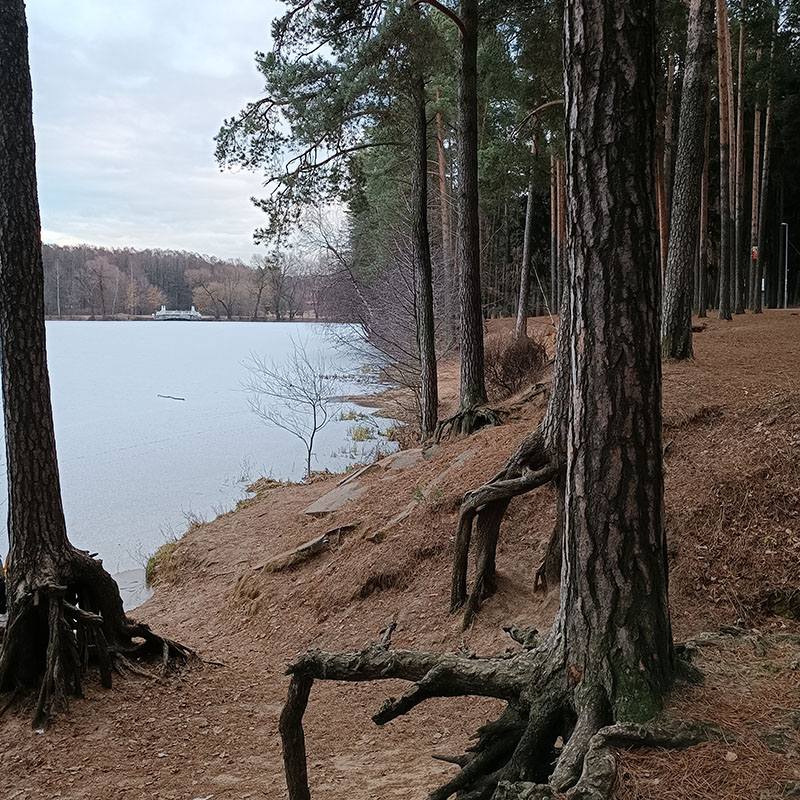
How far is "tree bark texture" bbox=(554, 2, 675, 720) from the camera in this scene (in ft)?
8.80

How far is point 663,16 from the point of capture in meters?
13.5

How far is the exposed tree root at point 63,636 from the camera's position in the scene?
16.9 feet

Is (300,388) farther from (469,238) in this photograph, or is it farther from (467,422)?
(469,238)

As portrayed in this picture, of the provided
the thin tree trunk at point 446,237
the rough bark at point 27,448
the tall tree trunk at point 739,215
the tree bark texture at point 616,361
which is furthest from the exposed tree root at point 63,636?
the tall tree trunk at point 739,215

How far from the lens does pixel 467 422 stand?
1030 cm

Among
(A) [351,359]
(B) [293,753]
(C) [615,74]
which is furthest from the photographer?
(A) [351,359]

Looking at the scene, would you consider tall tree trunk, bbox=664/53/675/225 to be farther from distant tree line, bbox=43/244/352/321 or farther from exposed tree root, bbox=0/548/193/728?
exposed tree root, bbox=0/548/193/728

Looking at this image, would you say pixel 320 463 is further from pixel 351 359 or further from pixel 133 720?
pixel 133 720

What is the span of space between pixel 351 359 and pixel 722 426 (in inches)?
702

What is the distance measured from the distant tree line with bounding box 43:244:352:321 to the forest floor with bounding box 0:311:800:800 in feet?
37.9

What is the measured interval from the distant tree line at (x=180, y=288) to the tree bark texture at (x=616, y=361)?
614 inches

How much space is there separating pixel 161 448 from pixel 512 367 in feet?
43.3

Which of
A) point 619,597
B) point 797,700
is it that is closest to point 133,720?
point 619,597

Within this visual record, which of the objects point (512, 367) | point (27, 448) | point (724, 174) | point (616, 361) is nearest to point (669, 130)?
point (724, 174)
